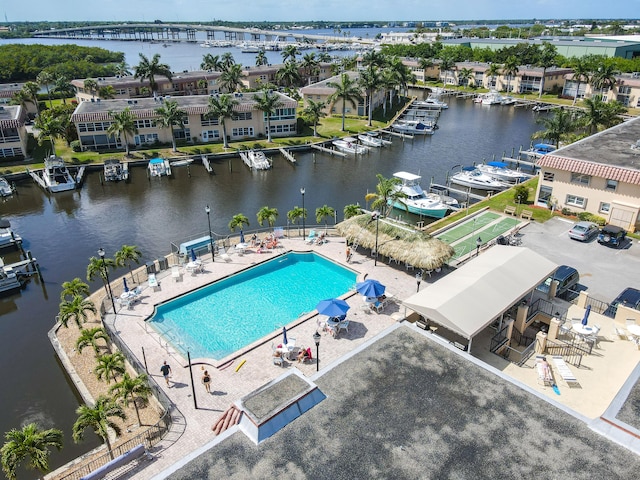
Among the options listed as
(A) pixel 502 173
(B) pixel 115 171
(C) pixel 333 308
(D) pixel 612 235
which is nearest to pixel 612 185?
(D) pixel 612 235

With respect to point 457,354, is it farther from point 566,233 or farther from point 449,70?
point 449,70

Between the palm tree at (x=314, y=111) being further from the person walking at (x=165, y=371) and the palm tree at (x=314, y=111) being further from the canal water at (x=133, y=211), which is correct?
the person walking at (x=165, y=371)

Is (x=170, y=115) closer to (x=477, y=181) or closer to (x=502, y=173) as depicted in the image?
(x=477, y=181)

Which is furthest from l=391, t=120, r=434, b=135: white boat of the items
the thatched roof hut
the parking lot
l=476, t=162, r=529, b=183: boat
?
the thatched roof hut

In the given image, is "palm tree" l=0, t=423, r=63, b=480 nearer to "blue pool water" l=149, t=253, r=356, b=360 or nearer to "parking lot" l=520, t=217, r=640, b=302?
"blue pool water" l=149, t=253, r=356, b=360

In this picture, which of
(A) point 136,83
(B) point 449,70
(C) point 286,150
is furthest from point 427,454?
(B) point 449,70

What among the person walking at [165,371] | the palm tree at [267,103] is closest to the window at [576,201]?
the person walking at [165,371]

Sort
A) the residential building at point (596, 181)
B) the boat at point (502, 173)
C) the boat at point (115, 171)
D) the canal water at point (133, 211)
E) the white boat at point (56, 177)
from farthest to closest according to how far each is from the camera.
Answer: the boat at point (115, 171) → the white boat at point (56, 177) → the boat at point (502, 173) → the residential building at point (596, 181) → the canal water at point (133, 211)
